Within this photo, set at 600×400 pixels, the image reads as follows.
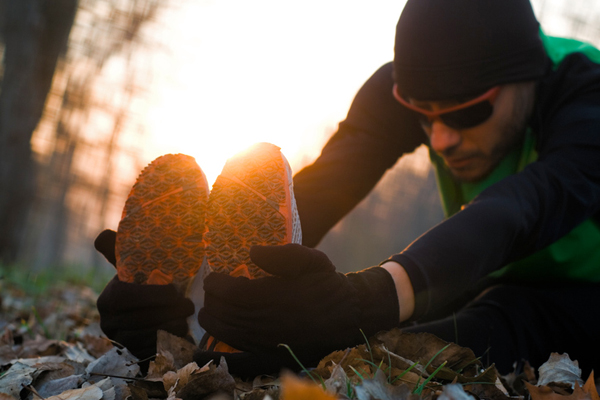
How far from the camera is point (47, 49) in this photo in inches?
248

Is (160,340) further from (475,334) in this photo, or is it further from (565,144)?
(565,144)

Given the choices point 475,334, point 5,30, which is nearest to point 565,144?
point 475,334

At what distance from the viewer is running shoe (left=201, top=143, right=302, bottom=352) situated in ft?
3.53

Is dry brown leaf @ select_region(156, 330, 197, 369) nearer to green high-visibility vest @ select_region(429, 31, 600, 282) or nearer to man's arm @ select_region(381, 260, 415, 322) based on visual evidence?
man's arm @ select_region(381, 260, 415, 322)

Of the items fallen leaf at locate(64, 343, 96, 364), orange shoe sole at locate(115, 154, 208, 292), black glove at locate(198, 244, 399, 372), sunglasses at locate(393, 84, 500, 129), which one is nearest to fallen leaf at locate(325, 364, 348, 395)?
black glove at locate(198, 244, 399, 372)

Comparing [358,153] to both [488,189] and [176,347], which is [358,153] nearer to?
[488,189]

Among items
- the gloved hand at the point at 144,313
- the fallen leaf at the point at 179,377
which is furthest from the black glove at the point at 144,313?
the fallen leaf at the point at 179,377

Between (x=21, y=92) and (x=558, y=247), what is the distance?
684cm

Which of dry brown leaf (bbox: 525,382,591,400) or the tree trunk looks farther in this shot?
the tree trunk

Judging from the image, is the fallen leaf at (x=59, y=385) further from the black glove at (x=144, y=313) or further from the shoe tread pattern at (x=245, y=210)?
the shoe tread pattern at (x=245, y=210)

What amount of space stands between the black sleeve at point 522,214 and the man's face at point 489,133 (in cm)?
20

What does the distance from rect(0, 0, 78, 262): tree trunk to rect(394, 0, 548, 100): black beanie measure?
239 inches

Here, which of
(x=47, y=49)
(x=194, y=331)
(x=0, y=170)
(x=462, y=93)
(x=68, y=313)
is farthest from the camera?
(x=47, y=49)

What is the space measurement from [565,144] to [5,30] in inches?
290
